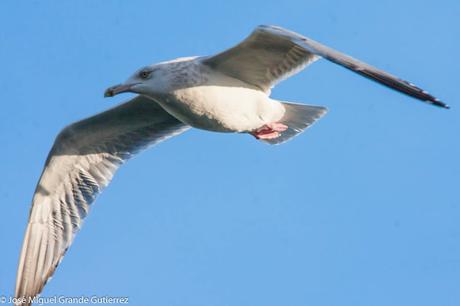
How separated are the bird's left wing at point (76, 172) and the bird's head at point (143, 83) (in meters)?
0.74

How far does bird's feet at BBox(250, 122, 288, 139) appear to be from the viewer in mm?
8328

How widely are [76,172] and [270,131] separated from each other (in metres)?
2.06

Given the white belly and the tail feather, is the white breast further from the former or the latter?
the tail feather

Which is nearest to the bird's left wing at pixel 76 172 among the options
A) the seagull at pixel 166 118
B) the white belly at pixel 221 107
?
the seagull at pixel 166 118

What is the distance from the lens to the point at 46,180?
29.6 ft

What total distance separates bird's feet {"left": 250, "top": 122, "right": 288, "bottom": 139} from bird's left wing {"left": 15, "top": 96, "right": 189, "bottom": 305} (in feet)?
3.45

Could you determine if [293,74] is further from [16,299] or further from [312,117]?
[16,299]

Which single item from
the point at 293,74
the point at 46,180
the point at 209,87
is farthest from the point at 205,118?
the point at 46,180

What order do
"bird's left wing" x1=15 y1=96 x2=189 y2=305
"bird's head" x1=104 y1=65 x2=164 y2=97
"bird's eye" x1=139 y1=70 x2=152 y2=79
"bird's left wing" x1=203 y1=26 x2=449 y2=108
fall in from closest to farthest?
"bird's left wing" x1=203 y1=26 x2=449 y2=108 → "bird's head" x1=104 y1=65 x2=164 y2=97 → "bird's eye" x1=139 y1=70 x2=152 y2=79 → "bird's left wing" x1=15 y1=96 x2=189 y2=305

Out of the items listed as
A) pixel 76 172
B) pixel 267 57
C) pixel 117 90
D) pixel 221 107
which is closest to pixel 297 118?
pixel 267 57

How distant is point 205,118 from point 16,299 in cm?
257

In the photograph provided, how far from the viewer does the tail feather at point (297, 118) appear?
27.7 ft

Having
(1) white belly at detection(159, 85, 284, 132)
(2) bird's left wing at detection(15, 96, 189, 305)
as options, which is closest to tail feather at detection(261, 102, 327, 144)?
(1) white belly at detection(159, 85, 284, 132)

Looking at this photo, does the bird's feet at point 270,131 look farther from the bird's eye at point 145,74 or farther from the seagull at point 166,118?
the bird's eye at point 145,74
